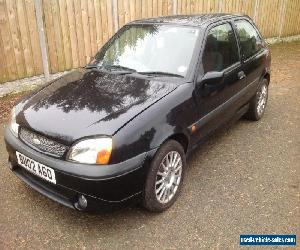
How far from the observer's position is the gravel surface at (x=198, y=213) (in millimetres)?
3068

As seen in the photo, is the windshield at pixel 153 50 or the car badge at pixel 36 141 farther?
the windshield at pixel 153 50

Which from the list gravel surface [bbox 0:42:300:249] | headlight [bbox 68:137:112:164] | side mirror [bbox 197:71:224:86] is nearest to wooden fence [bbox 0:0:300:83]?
gravel surface [bbox 0:42:300:249]

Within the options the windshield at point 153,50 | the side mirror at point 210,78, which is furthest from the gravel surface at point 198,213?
the windshield at point 153,50

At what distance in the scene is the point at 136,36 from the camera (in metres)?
4.23

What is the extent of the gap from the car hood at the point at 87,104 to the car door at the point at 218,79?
47 cm

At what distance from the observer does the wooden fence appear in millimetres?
6391

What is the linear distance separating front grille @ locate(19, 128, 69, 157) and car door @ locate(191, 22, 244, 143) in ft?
5.01

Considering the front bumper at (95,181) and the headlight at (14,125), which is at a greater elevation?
the headlight at (14,125)

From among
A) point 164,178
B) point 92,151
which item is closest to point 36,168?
point 92,151

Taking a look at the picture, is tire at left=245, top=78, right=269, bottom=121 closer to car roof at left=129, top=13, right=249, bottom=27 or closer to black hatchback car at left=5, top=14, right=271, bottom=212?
black hatchback car at left=5, top=14, right=271, bottom=212

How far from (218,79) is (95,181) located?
1.82m

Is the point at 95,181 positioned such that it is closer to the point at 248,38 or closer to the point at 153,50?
the point at 153,50

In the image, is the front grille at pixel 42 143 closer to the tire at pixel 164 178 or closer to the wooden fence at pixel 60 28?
the tire at pixel 164 178

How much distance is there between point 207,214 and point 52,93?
2.02 m
